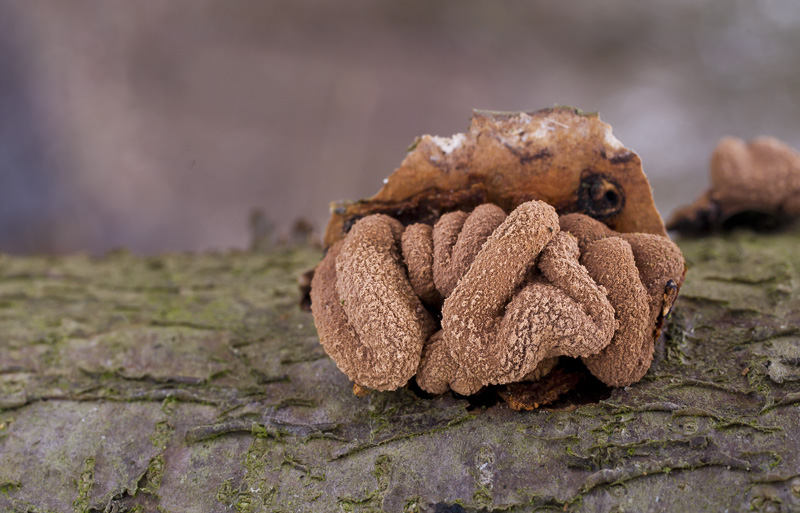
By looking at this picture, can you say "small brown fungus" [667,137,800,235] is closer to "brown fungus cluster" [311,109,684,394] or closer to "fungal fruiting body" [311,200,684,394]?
"brown fungus cluster" [311,109,684,394]

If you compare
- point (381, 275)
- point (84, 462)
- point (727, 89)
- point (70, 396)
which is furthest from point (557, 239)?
point (727, 89)

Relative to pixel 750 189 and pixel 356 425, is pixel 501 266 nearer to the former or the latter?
pixel 356 425

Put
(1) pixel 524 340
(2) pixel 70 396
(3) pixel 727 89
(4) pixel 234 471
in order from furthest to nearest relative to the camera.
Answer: (3) pixel 727 89 < (2) pixel 70 396 < (4) pixel 234 471 < (1) pixel 524 340

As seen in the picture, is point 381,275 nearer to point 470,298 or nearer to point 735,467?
point 470,298

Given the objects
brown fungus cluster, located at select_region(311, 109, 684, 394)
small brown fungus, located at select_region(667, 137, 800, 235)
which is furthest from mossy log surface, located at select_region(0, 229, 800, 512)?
small brown fungus, located at select_region(667, 137, 800, 235)

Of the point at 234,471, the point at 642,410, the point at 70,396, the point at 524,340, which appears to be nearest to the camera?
the point at 524,340

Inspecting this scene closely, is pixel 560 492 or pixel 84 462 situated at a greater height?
pixel 560 492

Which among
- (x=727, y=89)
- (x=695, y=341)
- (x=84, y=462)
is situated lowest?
(x=84, y=462)
